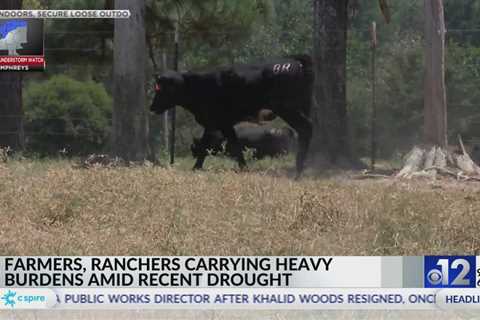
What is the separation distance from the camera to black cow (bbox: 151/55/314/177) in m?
11.0

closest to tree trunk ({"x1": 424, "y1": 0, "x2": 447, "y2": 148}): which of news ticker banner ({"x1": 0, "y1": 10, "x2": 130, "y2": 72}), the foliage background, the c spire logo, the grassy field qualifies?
the foliage background

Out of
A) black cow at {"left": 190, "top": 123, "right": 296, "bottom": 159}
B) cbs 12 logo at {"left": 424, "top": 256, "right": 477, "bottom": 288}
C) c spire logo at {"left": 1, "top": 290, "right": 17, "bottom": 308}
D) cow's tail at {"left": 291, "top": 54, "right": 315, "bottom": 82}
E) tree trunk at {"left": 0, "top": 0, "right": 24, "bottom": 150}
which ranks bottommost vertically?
c spire logo at {"left": 1, "top": 290, "right": 17, "bottom": 308}

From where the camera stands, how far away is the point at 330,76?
1220cm

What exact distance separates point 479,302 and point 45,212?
3295 millimetres

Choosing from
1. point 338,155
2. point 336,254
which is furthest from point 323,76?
point 336,254

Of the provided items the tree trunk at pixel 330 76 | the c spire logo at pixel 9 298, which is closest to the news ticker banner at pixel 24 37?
the tree trunk at pixel 330 76

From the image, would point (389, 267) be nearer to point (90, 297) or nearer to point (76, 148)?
point (90, 297)

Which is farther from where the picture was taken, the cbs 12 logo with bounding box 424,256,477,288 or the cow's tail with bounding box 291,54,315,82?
the cow's tail with bounding box 291,54,315,82

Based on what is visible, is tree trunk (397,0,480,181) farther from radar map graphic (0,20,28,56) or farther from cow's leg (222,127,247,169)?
radar map graphic (0,20,28,56)

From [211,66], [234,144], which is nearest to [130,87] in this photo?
[234,144]

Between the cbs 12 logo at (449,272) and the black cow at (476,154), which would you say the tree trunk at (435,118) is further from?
the cbs 12 logo at (449,272)

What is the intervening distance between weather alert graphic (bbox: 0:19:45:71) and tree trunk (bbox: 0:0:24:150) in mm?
282

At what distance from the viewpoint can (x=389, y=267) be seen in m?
5.05

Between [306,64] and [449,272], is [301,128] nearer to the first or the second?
[306,64]
